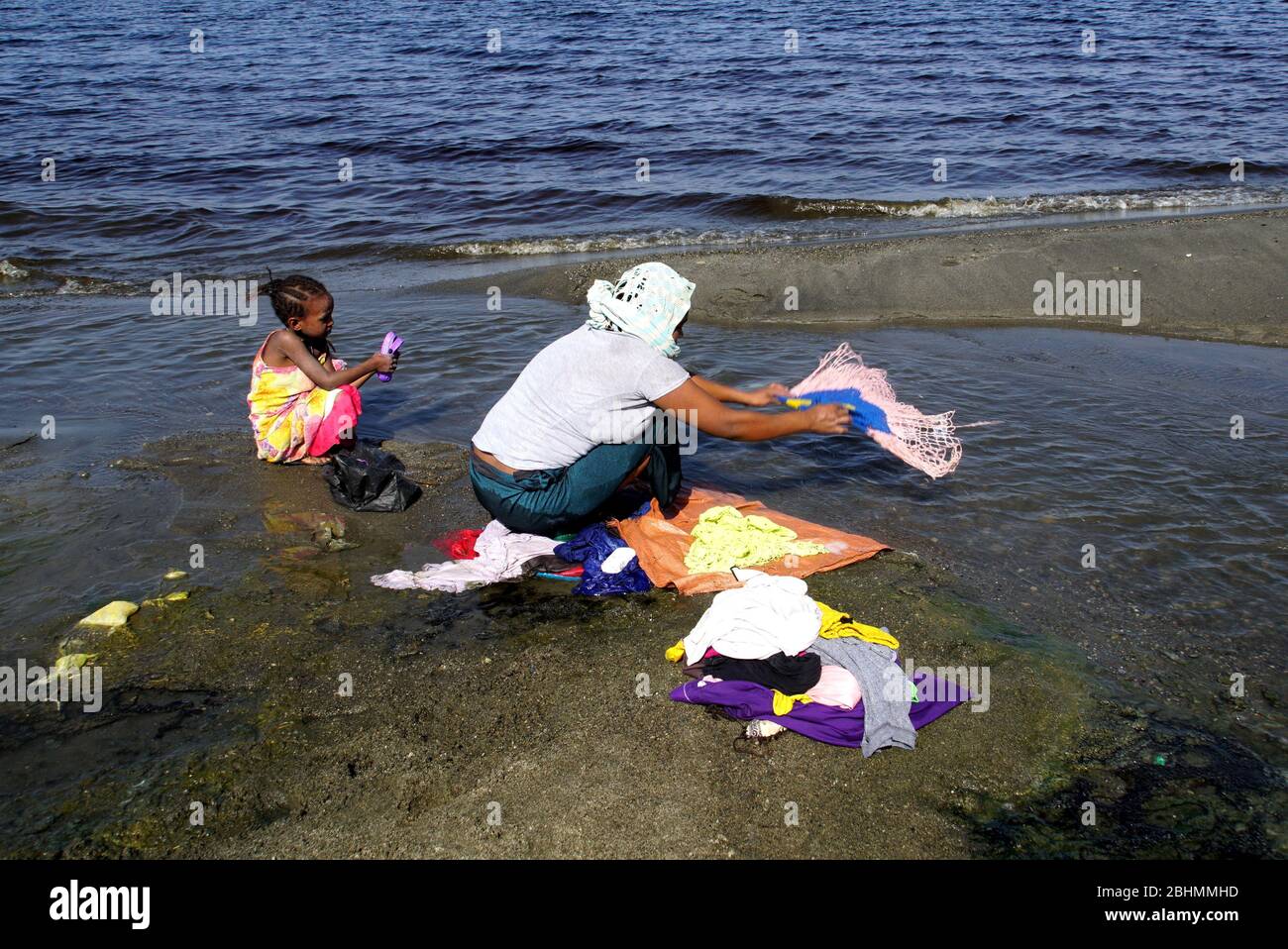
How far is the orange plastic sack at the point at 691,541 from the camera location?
14.6 ft

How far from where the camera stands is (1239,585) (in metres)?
4.38

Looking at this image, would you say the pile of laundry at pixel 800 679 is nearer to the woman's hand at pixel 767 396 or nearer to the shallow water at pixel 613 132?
the woman's hand at pixel 767 396

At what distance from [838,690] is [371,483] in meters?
2.87

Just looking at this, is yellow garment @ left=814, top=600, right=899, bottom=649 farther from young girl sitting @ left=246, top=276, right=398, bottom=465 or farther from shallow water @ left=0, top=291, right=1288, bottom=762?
young girl sitting @ left=246, top=276, right=398, bottom=465

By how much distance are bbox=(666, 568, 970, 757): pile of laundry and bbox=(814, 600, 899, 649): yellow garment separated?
0.02m

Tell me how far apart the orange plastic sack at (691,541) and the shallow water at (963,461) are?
36 centimetres

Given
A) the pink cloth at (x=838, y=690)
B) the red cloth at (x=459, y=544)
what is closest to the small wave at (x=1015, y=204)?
the red cloth at (x=459, y=544)

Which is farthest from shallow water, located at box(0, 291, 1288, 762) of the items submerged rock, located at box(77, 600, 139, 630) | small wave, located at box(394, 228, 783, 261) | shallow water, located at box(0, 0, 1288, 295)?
shallow water, located at box(0, 0, 1288, 295)

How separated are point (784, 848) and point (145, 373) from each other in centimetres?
634

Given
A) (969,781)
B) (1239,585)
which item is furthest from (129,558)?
(1239,585)

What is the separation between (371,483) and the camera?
210 inches

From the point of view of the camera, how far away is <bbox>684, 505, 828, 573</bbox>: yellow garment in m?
4.56

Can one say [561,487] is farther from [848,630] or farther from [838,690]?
[838,690]

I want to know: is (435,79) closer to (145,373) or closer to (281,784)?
(145,373)
